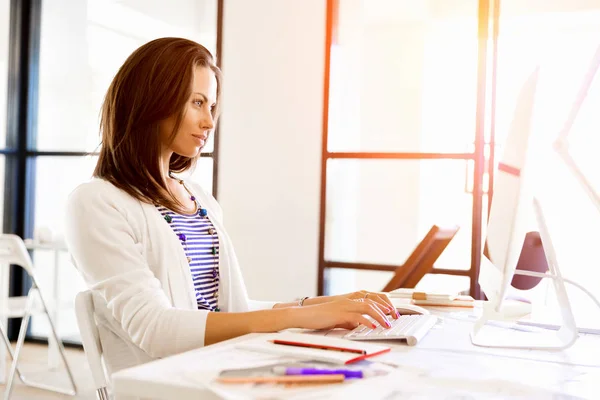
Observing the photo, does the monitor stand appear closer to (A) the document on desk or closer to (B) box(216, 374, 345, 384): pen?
(A) the document on desk

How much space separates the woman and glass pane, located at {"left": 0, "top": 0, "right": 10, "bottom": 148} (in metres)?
3.13

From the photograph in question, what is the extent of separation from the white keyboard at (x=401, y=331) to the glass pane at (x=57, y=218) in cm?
343

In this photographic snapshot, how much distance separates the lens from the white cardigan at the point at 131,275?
1.28 metres

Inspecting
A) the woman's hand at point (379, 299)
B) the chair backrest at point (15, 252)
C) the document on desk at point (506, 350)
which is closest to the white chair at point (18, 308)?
the chair backrest at point (15, 252)

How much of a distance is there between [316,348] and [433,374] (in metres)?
0.18

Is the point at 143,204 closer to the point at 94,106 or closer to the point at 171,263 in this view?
the point at 171,263

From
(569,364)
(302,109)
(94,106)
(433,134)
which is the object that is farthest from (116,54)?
(569,364)

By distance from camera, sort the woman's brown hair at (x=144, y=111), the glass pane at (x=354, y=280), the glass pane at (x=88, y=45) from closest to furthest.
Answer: the woman's brown hair at (x=144, y=111), the glass pane at (x=354, y=280), the glass pane at (x=88, y=45)

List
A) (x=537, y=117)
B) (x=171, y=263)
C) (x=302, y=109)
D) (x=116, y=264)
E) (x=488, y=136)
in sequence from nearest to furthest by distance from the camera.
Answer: (x=537, y=117) → (x=116, y=264) → (x=171, y=263) → (x=488, y=136) → (x=302, y=109)

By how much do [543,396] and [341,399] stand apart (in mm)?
270

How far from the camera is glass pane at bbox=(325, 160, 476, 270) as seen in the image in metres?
3.52

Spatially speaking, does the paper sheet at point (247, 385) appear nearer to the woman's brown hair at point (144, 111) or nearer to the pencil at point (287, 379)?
the pencil at point (287, 379)

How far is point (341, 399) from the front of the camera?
2.57 ft

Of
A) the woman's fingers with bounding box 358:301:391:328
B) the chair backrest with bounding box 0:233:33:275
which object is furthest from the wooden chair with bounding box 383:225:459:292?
the chair backrest with bounding box 0:233:33:275
